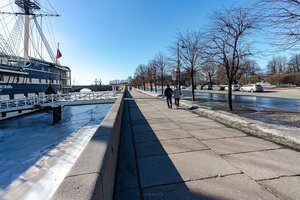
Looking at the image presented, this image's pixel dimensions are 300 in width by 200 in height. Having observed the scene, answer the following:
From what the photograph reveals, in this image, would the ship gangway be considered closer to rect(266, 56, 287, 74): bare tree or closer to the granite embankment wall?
the granite embankment wall

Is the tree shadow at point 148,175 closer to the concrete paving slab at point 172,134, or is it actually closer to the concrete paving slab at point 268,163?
the concrete paving slab at point 172,134

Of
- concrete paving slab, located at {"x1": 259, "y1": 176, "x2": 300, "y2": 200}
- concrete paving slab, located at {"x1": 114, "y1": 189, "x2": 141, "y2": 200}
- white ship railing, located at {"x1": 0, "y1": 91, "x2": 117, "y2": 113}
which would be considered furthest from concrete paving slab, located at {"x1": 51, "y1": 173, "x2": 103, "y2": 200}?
white ship railing, located at {"x1": 0, "y1": 91, "x2": 117, "y2": 113}

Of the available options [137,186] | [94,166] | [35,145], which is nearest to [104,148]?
[94,166]

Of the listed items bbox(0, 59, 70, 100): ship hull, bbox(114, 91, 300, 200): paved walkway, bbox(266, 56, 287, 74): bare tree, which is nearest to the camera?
bbox(114, 91, 300, 200): paved walkway

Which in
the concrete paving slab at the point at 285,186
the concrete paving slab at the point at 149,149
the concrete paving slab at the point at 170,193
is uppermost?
the concrete paving slab at the point at 149,149

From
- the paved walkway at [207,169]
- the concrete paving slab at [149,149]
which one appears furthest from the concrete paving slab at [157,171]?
the concrete paving slab at [149,149]

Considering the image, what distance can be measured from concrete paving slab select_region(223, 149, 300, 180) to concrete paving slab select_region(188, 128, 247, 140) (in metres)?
1.48

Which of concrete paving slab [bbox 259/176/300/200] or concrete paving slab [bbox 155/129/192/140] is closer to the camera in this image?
concrete paving slab [bbox 259/176/300/200]

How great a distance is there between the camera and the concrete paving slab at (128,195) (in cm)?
292

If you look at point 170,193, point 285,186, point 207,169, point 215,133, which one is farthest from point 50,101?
point 285,186

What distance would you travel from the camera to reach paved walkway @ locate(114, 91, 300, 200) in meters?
2.92

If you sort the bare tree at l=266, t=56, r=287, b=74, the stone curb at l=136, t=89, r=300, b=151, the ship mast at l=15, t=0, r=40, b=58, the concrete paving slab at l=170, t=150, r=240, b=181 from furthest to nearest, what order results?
the bare tree at l=266, t=56, r=287, b=74
the ship mast at l=15, t=0, r=40, b=58
the stone curb at l=136, t=89, r=300, b=151
the concrete paving slab at l=170, t=150, r=240, b=181

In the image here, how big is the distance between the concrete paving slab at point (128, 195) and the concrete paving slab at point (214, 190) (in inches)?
4.3

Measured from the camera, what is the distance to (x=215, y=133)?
20.3ft
